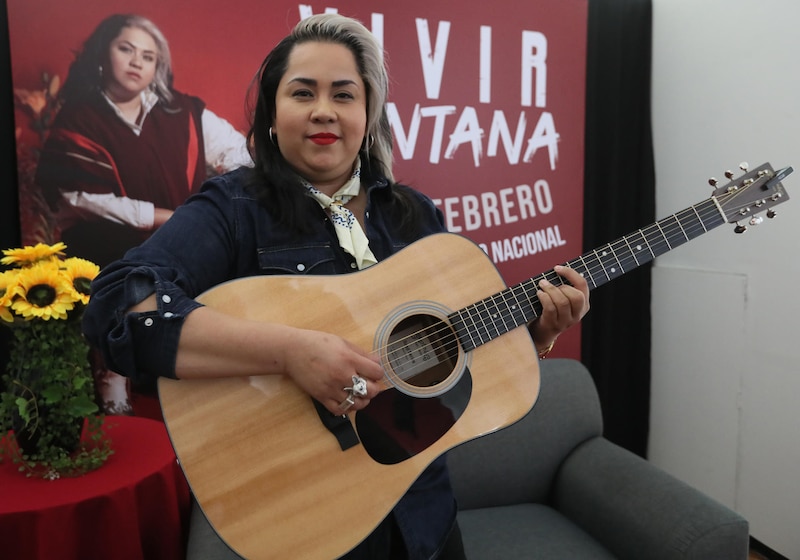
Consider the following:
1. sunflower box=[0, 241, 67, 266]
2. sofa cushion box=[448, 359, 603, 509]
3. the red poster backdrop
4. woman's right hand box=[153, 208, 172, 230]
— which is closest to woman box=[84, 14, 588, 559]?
sunflower box=[0, 241, 67, 266]

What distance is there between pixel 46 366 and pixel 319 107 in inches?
45.4

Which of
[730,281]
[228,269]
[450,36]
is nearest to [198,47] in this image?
[450,36]

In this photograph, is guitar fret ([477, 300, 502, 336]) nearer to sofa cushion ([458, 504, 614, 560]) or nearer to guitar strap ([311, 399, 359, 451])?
guitar strap ([311, 399, 359, 451])

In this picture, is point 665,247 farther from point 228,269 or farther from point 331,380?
point 228,269

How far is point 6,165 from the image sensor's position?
2119 millimetres

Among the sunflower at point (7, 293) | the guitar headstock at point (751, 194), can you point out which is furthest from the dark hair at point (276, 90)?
the sunflower at point (7, 293)

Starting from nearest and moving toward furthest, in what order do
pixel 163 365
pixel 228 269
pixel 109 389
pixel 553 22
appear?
pixel 163 365
pixel 228 269
pixel 109 389
pixel 553 22

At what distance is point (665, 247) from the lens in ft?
4.17

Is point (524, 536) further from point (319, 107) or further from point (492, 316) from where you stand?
point (319, 107)

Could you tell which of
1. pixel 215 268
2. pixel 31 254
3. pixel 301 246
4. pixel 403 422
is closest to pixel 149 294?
pixel 215 268

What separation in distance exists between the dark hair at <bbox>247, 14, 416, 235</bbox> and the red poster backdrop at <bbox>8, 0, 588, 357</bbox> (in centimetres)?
137

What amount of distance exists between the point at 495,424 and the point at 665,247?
55 cm

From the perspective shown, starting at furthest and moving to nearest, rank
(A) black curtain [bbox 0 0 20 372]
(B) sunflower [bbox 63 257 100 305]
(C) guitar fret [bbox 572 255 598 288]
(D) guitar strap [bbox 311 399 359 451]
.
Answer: (A) black curtain [bbox 0 0 20 372] → (B) sunflower [bbox 63 257 100 305] → (C) guitar fret [bbox 572 255 598 288] → (D) guitar strap [bbox 311 399 359 451]

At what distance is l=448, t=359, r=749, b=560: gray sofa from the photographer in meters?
1.75
